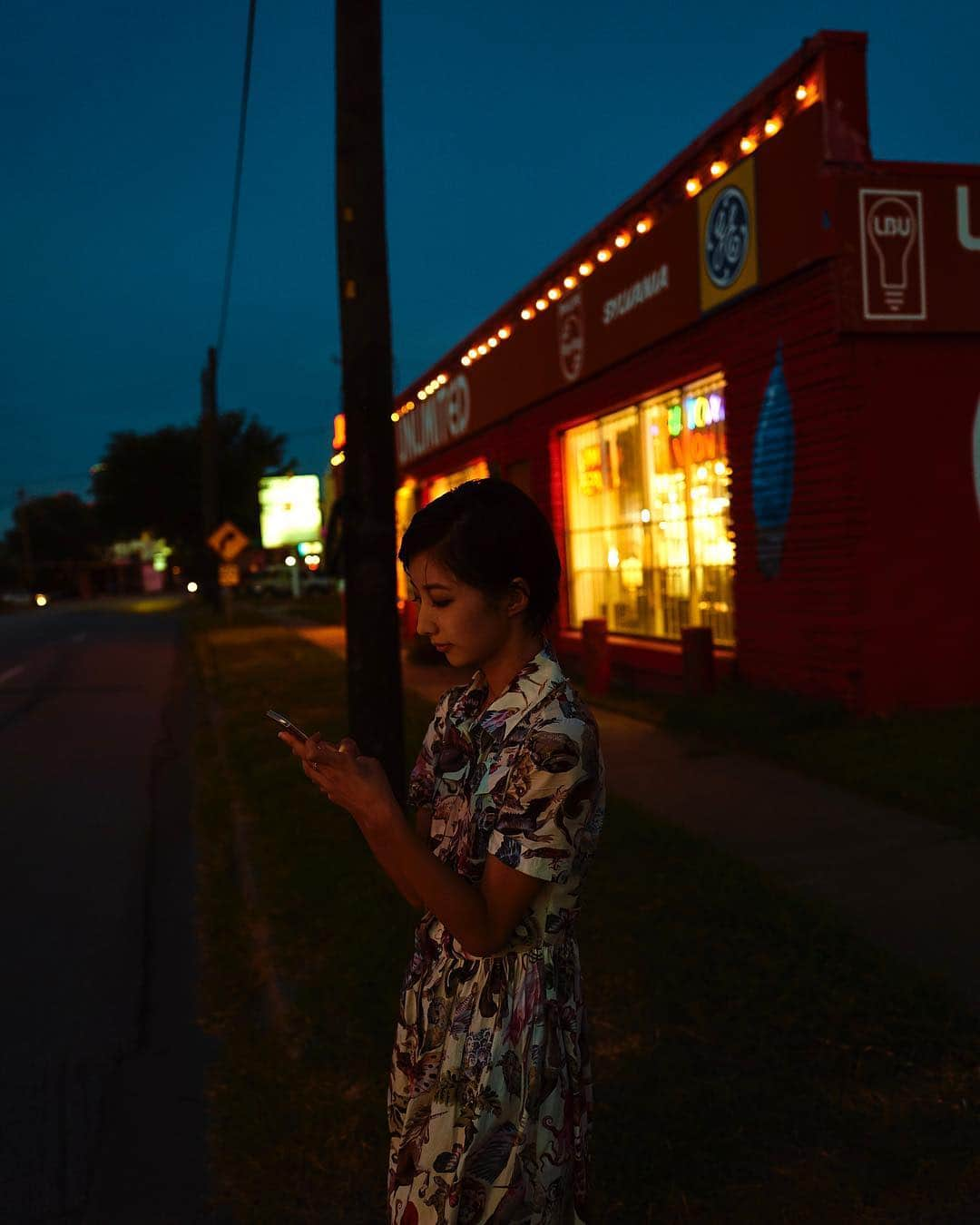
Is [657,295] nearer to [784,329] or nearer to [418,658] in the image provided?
[784,329]

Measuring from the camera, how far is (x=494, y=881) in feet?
6.82

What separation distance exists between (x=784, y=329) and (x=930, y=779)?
4167 mm

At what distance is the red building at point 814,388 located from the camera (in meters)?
9.70

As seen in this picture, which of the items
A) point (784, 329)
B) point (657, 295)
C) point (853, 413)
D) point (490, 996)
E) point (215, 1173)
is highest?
point (657, 295)

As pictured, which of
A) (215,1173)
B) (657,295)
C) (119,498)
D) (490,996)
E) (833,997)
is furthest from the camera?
(119,498)

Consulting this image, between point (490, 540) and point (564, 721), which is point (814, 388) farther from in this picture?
point (564, 721)

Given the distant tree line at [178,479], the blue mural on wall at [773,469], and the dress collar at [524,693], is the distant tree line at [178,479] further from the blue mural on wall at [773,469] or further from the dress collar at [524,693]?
the dress collar at [524,693]

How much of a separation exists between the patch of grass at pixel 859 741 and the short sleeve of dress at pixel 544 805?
18.2 feet

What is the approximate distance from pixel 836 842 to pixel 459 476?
643 inches

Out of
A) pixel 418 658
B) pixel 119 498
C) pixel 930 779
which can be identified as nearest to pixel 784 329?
pixel 930 779

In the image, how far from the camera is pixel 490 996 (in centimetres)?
217

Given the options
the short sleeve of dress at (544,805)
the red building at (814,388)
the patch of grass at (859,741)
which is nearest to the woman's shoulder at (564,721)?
the short sleeve of dress at (544,805)

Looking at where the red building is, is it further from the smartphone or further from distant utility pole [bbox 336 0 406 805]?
the smartphone

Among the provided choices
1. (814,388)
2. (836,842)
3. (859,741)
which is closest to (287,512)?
(814,388)
